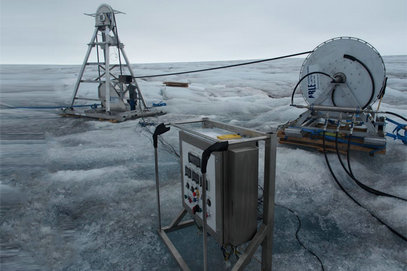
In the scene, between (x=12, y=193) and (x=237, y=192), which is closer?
(x=237, y=192)

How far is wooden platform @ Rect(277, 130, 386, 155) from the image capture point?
4262mm

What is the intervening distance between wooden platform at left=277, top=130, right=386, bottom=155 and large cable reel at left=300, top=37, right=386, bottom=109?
615mm

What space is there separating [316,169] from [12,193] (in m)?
4.19

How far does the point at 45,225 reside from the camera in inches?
106

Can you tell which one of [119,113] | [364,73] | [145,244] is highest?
[364,73]

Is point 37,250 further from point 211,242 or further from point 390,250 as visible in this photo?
point 390,250

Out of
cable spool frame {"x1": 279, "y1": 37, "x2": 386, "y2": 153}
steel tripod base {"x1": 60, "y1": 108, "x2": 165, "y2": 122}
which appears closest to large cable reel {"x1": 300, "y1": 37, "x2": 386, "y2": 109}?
cable spool frame {"x1": 279, "y1": 37, "x2": 386, "y2": 153}

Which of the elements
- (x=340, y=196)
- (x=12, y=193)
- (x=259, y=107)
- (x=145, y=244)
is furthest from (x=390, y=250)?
(x=259, y=107)

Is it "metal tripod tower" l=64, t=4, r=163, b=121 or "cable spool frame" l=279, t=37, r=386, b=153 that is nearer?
"cable spool frame" l=279, t=37, r=386, b=153

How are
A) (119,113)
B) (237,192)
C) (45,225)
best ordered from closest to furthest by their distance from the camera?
(237,192)
(45,225)
(119,113)

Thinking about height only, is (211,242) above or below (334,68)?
below

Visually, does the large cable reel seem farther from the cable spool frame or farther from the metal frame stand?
the metal frame stand

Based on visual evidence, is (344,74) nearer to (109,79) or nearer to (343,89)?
(343,89)

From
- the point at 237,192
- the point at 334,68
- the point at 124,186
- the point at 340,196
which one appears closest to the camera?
the point at 237,192
